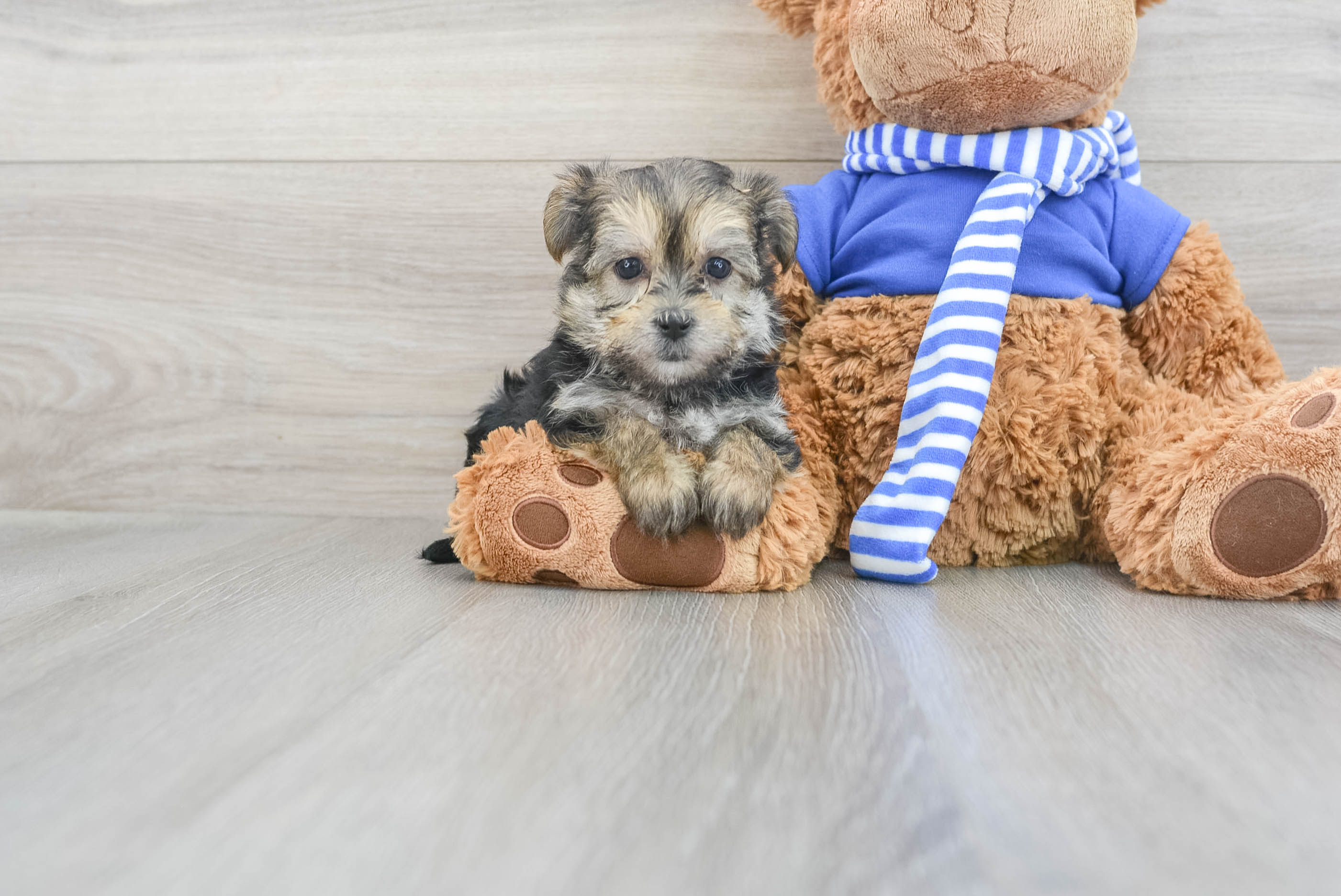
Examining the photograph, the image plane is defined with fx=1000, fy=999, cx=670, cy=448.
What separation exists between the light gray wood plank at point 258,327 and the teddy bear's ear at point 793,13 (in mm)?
620

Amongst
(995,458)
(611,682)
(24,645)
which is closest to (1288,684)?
(995,458)

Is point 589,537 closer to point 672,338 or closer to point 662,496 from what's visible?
point 662,496

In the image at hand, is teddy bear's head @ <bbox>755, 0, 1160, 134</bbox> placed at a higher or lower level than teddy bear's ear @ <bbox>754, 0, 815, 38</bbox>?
lower

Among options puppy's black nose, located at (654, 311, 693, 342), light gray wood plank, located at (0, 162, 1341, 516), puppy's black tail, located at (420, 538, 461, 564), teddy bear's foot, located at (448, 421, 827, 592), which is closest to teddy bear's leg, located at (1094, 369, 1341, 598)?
teddy bear's foot, located at (448, 421, 827, 592)

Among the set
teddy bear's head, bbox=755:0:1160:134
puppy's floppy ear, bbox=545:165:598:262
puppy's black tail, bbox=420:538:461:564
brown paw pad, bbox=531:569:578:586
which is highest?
teddy bear's head, bbox=755:0:1160:134

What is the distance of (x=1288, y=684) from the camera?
41.7 inches

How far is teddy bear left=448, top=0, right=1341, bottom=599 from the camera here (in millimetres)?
1454

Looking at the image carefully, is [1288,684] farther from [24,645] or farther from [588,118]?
[588,118]

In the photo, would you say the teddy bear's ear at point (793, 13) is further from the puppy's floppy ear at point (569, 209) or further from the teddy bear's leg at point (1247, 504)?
the teddy bear's leg at point (1247, 504)

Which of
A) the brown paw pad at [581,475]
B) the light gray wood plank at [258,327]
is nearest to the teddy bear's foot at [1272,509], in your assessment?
the brown paw pad at [581,475]

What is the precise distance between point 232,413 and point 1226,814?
2091 millimetres

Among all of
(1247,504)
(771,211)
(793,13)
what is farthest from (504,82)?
(1247,504)

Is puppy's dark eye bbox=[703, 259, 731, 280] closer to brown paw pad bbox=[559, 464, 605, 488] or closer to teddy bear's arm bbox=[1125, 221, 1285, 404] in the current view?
brown paw pad bbox=[559, 464, 605, 488]

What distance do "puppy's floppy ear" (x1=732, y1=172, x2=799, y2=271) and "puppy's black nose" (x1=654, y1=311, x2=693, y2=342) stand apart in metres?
0.25
